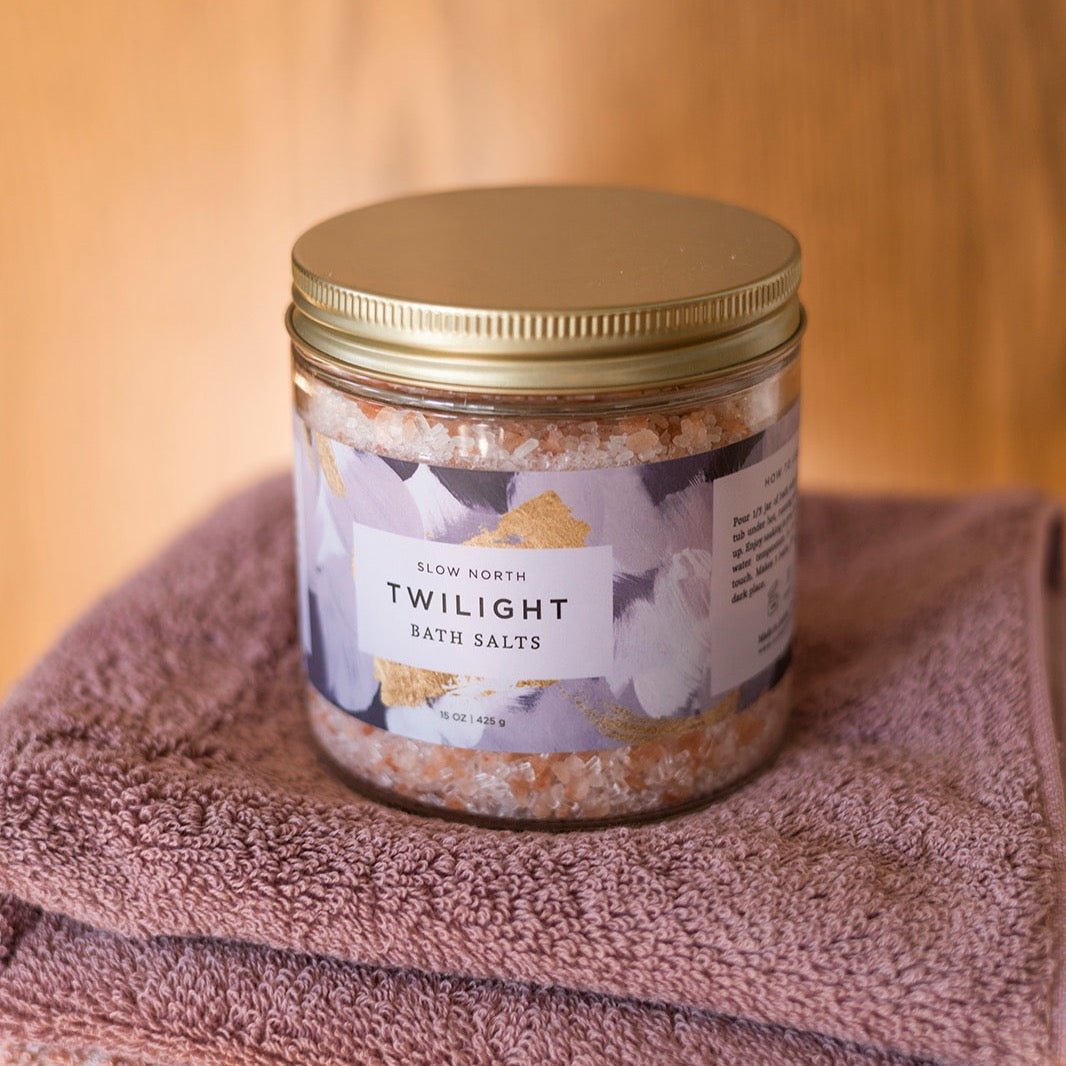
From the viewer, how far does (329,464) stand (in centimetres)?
41

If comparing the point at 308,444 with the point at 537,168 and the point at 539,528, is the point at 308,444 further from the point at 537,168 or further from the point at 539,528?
the point at 537,168

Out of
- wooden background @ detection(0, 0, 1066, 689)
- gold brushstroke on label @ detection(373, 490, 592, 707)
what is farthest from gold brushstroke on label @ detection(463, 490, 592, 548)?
wooden background @ detection(0, 0, 1066, 689)

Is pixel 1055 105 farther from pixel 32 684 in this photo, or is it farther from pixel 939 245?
pixel 32 684

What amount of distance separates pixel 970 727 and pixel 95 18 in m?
0.52

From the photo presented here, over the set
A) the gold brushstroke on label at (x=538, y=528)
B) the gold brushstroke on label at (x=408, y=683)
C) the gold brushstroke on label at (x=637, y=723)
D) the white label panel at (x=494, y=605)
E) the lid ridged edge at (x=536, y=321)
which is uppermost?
the lid ridged edge at (x=536, y=321)

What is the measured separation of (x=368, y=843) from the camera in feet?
1.27

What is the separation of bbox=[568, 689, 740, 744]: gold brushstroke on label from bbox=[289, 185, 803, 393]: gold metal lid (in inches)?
3.9

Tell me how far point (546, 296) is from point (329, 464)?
0.28 ft

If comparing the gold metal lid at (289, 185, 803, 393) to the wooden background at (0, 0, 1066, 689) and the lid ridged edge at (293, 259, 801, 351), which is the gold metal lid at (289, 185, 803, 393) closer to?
the lid ridged edge at (293, 259, 801, 351)

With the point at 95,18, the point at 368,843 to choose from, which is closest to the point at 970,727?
the point at 368,843

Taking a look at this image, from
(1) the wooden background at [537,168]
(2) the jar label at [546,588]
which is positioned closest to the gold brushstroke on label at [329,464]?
(2) the jar label at [546,588]

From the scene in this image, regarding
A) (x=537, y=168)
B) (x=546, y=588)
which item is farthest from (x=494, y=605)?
(x=537, y=168)

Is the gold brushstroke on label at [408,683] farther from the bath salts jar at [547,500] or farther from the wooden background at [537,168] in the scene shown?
the wooden background at [537,168]

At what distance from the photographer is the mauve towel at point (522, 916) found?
1.16 feet
